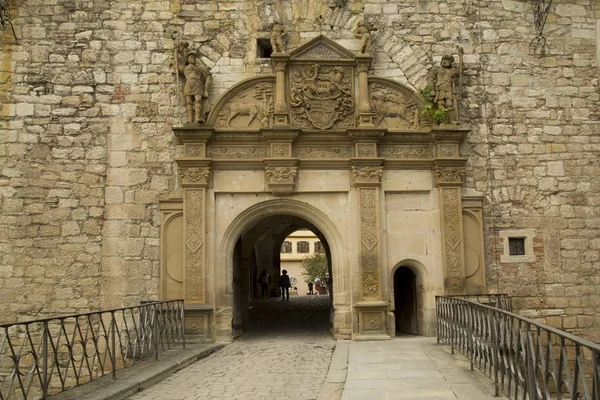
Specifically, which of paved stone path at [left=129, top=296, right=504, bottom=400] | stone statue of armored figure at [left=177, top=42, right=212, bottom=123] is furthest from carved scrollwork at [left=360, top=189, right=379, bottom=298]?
stone statue of armored figure at [left=177, top=42, right=212, bottom=123]

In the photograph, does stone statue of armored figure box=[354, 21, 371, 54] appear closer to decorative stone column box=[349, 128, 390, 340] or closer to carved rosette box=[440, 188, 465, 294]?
decorative stone column box=[349, 128, 390, 340]

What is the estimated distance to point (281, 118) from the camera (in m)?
10.2

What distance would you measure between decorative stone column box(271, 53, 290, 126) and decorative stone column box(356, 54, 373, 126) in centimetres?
128

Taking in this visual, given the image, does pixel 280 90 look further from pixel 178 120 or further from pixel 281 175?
pixel 178 120

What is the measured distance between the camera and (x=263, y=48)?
1089 centimetres

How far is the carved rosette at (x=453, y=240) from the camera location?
32.7 feet

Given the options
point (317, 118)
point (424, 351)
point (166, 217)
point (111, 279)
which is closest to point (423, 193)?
point (317, 118)

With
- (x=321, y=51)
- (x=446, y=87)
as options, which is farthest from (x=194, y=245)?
(x=446, y=87)

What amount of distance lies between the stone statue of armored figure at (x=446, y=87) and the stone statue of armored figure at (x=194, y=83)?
4000mm

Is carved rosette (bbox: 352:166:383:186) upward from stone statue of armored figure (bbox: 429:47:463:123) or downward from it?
downward

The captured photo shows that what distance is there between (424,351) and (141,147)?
586 cm

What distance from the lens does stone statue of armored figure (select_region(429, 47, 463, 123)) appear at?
33.8ft

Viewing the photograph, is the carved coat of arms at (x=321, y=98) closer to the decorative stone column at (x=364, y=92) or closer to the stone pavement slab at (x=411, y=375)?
the decorative stone column at (x=364, y=92)

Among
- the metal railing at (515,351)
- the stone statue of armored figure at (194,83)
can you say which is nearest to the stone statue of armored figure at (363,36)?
the stone statue of armored figure at (194,83)
